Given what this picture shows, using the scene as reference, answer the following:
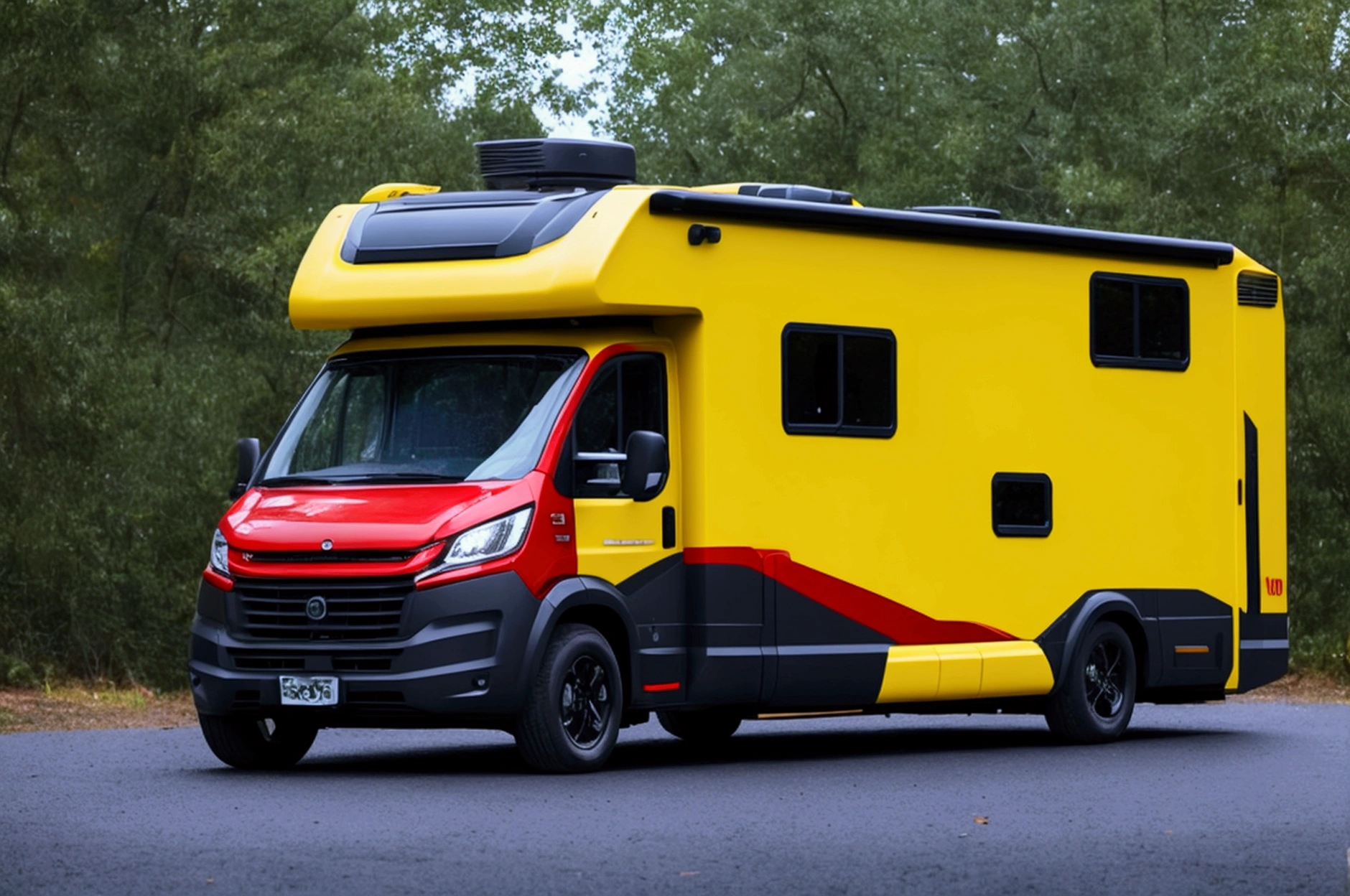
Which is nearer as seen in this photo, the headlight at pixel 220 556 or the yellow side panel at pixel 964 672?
the headlight at pixel 220 556

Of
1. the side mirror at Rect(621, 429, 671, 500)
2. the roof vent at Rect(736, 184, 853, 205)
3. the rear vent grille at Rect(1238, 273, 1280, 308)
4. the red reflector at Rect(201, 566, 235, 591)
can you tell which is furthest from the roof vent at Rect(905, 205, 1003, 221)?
the red reflector at Rect(201, 566, 235, 591)

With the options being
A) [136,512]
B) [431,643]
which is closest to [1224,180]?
[136,512]

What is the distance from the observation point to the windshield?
13.7 metres

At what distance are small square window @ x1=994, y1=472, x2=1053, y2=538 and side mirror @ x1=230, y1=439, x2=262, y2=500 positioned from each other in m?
4.78

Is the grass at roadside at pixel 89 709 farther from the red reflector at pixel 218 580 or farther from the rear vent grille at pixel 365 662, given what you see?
the rear vent grille at pixel 365 662

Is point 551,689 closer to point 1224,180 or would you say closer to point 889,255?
point 889,255

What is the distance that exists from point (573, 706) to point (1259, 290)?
23.5 feet

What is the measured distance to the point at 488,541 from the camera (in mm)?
13141

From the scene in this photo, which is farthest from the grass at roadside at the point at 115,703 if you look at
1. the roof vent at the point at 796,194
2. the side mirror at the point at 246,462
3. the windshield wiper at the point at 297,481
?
the roof vent at the point at 796,194

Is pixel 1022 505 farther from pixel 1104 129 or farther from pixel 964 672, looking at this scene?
pixel 1104 129

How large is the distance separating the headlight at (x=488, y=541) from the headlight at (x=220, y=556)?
1.33 metres

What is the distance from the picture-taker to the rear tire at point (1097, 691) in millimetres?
16734

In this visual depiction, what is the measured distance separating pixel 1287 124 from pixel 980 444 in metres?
15.4

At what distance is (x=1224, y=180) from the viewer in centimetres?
3294
